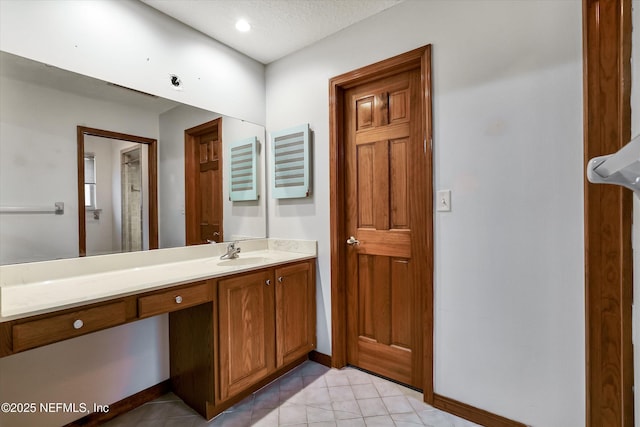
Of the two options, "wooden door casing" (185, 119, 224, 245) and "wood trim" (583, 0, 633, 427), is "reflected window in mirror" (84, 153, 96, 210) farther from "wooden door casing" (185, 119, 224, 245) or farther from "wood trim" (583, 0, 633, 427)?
"wood trim" (583, 0, 633, 427)

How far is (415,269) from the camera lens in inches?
70.9

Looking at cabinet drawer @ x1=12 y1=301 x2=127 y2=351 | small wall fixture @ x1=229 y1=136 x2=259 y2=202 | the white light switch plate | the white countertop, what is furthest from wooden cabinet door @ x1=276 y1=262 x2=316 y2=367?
the white light switch plate

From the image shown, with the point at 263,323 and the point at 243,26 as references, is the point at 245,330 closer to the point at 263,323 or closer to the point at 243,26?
the point at 263,323

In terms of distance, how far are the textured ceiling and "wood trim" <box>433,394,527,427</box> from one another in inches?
94.6

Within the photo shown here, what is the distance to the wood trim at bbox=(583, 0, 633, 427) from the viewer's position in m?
1.18

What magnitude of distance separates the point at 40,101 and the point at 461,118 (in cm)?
216

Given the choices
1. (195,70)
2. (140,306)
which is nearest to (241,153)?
(195,70)

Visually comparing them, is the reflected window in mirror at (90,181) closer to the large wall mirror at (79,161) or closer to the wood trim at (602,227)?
the large wall mirror at (79,161)

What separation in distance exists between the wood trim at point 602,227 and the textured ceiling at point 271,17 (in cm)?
107

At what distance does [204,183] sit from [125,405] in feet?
4.73

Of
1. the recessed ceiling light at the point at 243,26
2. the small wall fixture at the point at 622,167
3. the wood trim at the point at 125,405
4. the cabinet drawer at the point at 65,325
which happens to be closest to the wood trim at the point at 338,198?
the recessed ceiling light at the point at 243,26

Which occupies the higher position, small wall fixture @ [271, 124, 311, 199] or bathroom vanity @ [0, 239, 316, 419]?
small wall fixture @ [271, 124, 311, 199]

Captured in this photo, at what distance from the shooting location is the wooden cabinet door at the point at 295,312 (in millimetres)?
1931

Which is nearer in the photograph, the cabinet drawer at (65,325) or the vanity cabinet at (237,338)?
the cabinet drawer at (65,325)
